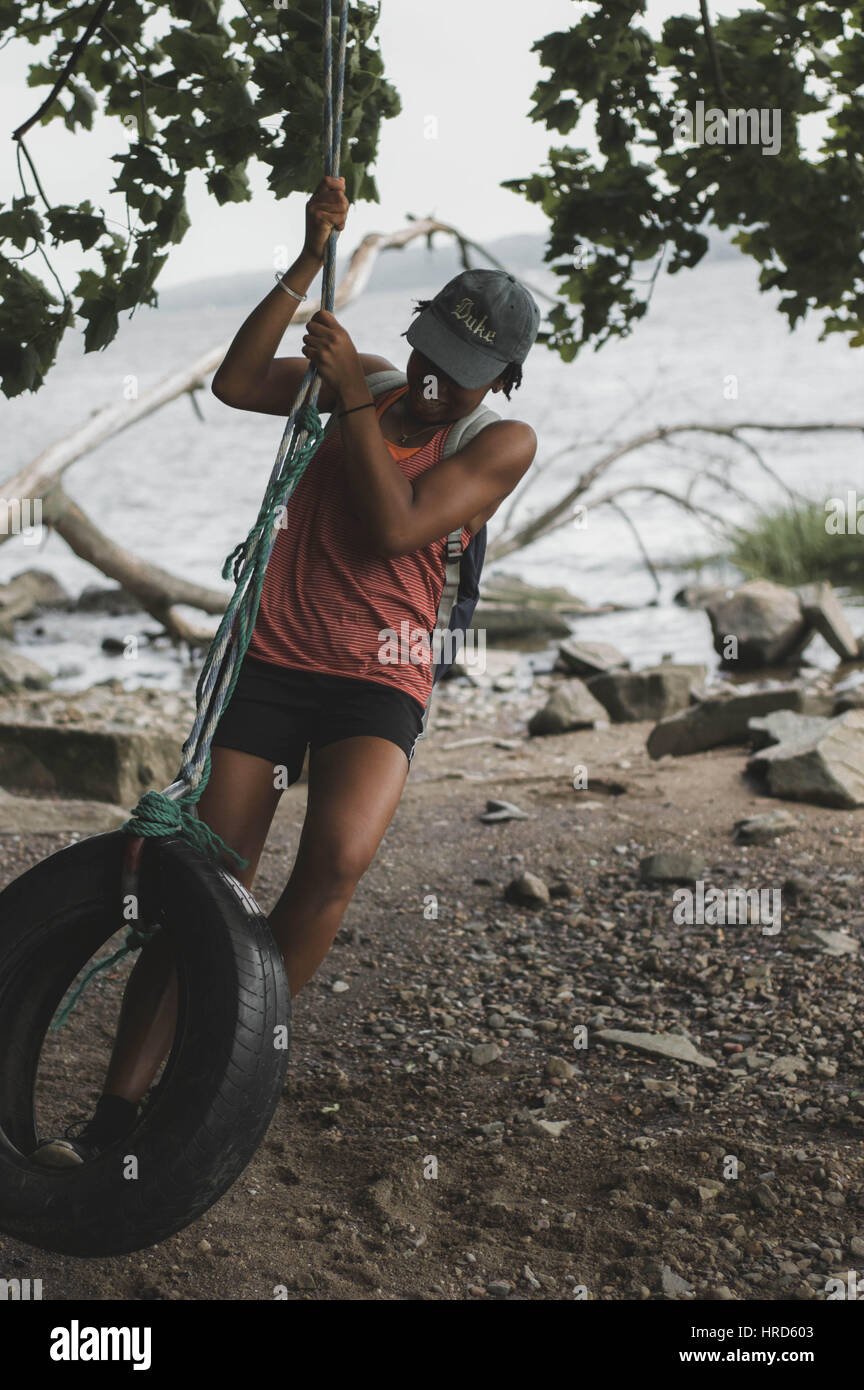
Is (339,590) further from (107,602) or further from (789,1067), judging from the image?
(107,602)

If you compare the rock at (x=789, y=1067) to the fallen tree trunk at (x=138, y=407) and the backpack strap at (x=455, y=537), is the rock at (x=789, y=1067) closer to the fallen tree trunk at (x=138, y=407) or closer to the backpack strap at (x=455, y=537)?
the backpack strap at (x=455, y=537)

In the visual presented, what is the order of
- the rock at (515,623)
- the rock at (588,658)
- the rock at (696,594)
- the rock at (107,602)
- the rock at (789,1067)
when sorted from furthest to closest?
the rock at (107,602)
the rock at (696,594)
the rock at (515,623)
the rock at (588,658)
the rock at (789,1067)

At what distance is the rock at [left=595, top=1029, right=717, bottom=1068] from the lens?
3.80 metres

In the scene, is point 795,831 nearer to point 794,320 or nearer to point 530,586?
point 794,320

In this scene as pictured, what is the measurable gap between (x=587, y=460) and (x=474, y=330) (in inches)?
860

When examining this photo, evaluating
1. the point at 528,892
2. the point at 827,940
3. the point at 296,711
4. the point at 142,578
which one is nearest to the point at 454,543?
the point at 296,711


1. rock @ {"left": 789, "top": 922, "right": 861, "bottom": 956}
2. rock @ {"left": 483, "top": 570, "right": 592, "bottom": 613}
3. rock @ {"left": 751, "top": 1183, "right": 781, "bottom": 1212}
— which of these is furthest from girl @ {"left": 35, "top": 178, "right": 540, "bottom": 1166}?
rock @ {"left": 483, "top": 570, "right": 592, "bottom": 613}

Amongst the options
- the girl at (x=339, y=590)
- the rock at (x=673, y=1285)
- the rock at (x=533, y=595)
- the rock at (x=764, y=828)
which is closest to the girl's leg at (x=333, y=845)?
the girl at (x=339, y=590)

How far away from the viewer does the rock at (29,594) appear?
1391cm

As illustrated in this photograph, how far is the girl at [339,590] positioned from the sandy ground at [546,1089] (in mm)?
714

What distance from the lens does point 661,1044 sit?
12.7ft

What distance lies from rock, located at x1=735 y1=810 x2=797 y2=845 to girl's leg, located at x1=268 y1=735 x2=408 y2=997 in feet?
10.5

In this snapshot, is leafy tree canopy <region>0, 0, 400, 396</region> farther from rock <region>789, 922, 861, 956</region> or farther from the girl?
rock <region>789, 922, 861, 956</region>

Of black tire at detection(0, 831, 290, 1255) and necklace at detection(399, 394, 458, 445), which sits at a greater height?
necklace at detection(399, 394, 458, 445)
